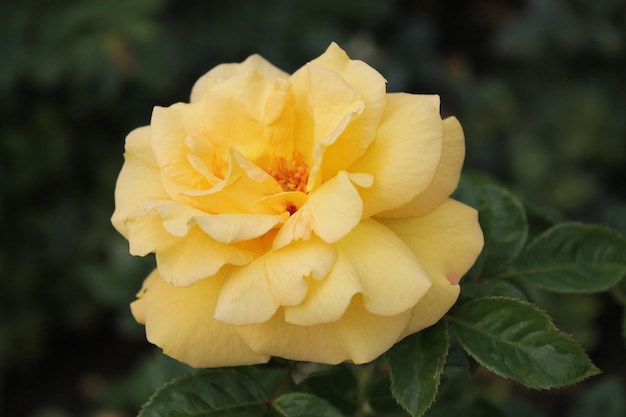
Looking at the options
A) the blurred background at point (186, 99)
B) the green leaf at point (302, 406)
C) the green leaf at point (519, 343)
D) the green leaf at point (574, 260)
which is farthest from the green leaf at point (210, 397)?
the blurred background at point (186, 99)

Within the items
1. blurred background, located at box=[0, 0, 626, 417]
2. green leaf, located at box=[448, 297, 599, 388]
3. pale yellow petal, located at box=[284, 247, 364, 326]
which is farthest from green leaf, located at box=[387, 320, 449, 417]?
blurred background, located at box=[0, 0, 626, 417]

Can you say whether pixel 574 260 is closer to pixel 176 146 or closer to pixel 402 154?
pixel 402 154

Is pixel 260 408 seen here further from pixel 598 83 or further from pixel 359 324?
pixel 598 83

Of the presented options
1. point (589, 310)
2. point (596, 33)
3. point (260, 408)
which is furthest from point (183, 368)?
point (596, 33)

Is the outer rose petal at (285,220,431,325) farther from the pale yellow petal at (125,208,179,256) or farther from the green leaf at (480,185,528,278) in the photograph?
the green leaf at (480,185,528,278)

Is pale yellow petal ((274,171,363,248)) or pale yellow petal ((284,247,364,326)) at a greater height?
pale yellow petal ((274,171,363,248))

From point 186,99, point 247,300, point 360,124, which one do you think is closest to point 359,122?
point 360,124
